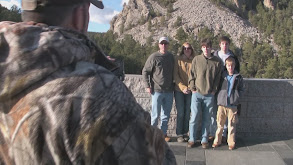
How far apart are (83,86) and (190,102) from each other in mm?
4695

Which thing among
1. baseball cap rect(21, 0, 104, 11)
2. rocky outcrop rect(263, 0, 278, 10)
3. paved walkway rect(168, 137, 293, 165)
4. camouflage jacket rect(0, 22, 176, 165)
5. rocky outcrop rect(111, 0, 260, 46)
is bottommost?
paved walkway rect(168, 137, 293, 165)

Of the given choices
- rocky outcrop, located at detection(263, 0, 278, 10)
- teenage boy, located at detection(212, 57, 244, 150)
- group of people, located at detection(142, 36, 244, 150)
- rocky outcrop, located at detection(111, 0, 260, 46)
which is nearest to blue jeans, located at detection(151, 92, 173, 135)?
group of people, located at detection(142, 36, 244, 150)

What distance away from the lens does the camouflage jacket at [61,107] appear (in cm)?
83

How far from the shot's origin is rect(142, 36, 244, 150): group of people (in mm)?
4977

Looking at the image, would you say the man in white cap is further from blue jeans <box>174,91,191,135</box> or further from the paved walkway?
the paved walkway

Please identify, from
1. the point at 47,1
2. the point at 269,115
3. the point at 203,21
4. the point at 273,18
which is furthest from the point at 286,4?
the point at 47,1

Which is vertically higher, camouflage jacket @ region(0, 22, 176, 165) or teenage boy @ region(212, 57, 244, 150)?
camouflage jacket @ region(0, 22, 176, 165)

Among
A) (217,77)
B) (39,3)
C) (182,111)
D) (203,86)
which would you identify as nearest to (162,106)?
(182,111)

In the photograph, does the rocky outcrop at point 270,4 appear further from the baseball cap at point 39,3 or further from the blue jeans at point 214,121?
the baseball cap at point 39,3

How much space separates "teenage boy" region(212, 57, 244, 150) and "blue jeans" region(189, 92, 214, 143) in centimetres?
16

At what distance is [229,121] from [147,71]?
1.58 meters

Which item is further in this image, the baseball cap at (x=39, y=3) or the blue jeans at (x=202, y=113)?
the blue jeans at (x=202, y=113)

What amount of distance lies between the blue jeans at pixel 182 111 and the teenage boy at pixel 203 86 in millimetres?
270

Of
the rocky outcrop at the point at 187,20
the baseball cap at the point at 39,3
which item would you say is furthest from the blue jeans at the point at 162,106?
the rocky outcrop at the point at 187,20
